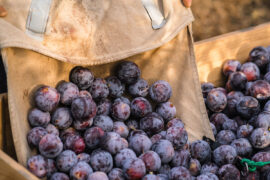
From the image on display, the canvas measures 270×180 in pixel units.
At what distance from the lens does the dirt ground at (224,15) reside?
3059mm

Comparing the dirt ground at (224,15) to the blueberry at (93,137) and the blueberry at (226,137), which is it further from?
the blueberry at (93,137)

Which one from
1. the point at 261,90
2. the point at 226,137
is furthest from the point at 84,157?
the point at 261,90

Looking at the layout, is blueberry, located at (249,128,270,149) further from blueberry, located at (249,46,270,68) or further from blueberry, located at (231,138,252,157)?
blueberry, located at (249,46,270,68)

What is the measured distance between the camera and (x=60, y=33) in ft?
5.68

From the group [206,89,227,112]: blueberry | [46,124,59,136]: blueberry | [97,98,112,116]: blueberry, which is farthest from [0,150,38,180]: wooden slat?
[206,89,227,112]: blueberry

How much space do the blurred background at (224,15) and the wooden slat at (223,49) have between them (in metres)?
0.62

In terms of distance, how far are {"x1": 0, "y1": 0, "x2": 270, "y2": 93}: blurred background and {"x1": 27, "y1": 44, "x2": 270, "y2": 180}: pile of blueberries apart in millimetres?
1036

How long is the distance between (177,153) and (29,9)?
1068mm

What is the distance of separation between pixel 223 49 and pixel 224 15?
2.55ft

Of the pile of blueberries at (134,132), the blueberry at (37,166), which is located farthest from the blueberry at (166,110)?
the blueberry at (37,166)

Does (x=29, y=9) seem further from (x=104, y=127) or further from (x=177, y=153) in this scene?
(x=177, y=153)

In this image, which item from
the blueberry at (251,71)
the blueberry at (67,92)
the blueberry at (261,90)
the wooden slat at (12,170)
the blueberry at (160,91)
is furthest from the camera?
the blueberry at (251,71)

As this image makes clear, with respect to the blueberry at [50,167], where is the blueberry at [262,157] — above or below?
below

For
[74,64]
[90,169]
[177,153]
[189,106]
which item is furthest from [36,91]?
[189,106]
